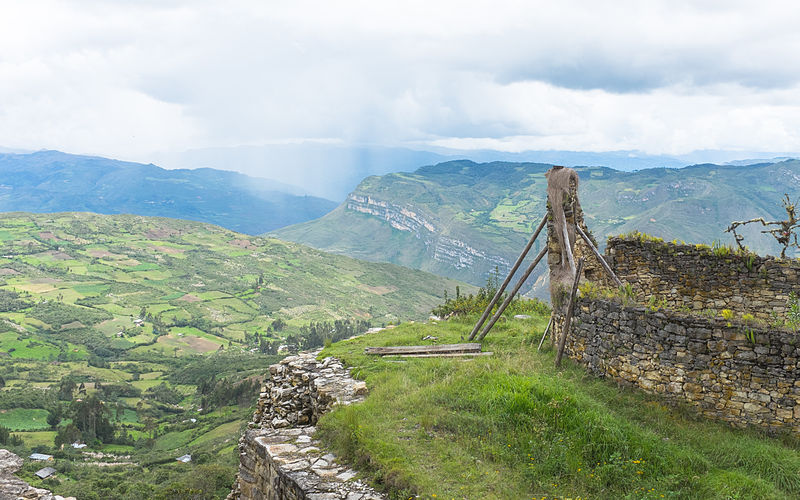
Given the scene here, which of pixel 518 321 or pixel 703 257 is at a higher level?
pixel 703 257

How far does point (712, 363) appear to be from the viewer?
350 inches

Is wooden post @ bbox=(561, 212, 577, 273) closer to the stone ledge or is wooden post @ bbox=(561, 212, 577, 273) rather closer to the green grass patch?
the stone ledge

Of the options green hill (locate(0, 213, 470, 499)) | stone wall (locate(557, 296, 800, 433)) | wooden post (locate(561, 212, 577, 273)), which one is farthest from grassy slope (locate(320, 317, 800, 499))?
green hill (locate(0, 213, 470, 499))

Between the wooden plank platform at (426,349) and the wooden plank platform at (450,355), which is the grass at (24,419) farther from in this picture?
the wooden plank platform at (450,355)

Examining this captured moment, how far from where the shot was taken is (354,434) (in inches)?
364

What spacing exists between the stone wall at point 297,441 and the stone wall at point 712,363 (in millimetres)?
Answer: 5667

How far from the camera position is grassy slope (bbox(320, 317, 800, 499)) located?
295 inches

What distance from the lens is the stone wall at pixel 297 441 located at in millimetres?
8383

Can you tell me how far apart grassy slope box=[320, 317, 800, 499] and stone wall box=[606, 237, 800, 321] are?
4.39 metres

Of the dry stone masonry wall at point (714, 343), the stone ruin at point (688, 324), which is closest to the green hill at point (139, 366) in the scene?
the stone ruin at point (688, 324)

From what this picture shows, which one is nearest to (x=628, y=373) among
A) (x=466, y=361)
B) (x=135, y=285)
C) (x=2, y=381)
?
(x=466, y=361)

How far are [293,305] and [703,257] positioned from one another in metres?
189

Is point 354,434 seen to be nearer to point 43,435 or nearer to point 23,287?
point 43,435

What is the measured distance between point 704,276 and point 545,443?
8.13 metres
